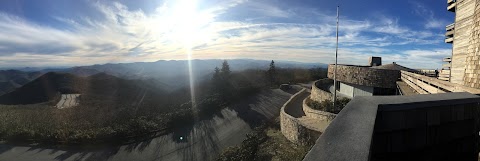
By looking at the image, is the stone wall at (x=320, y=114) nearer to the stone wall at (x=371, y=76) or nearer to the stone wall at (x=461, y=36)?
the stone wall at (x=371, y=76)

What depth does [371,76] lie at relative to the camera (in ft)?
63.1

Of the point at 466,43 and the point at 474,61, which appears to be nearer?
the point at 474,61

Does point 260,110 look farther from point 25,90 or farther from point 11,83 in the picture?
point 11,83

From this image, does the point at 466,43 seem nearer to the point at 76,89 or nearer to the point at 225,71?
the point at 225,71

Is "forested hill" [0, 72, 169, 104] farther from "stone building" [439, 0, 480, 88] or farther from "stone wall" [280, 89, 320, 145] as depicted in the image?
"stone building" [439, 0, 480, 88]

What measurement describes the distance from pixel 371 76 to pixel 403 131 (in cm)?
1802

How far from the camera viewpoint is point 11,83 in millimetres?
68938

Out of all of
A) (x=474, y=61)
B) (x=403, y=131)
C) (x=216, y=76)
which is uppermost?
(x=474, y=61)

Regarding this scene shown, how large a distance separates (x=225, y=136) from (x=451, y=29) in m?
13.9

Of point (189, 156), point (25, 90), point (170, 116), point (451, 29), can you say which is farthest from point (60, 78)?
point (451, 29)

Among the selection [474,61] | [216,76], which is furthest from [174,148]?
[216,76]

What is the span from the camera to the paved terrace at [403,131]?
78.0 inches

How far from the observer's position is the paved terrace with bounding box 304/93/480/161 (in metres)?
1.98

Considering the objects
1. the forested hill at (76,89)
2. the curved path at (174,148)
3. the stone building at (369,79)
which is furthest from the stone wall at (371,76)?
the forested hill at (76,89)
